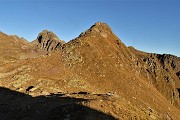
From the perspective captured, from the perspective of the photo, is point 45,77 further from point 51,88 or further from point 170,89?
point 170,89

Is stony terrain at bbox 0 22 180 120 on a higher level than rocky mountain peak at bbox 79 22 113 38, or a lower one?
lower

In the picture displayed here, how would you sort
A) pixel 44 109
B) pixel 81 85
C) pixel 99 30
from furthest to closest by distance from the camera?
pixel 99 30 < pixel 81 85 < pixel 44 109

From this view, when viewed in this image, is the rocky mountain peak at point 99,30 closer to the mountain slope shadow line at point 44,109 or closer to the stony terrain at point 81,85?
the stony terrain at point 81,85

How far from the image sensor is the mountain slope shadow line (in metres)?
34.8

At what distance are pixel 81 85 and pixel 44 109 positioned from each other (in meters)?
28.0

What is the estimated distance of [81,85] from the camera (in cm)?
6831

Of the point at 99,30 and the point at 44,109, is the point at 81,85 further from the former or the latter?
the point at 99,30

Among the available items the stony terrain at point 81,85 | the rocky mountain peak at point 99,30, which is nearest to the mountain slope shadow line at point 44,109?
the stony terrain at point 81,85

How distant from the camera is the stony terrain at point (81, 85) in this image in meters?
38.2


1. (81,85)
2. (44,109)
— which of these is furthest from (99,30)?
(44,109)

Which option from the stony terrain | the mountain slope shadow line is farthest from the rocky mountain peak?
the mountain slope shadow line

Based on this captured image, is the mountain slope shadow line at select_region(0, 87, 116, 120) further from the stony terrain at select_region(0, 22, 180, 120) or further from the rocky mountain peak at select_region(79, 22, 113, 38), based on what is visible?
the rocky mountain peak at select_region(79, 22, 113, 38)

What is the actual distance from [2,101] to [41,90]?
33.5 feet

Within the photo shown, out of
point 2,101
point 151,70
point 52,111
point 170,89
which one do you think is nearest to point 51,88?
point 2,101
